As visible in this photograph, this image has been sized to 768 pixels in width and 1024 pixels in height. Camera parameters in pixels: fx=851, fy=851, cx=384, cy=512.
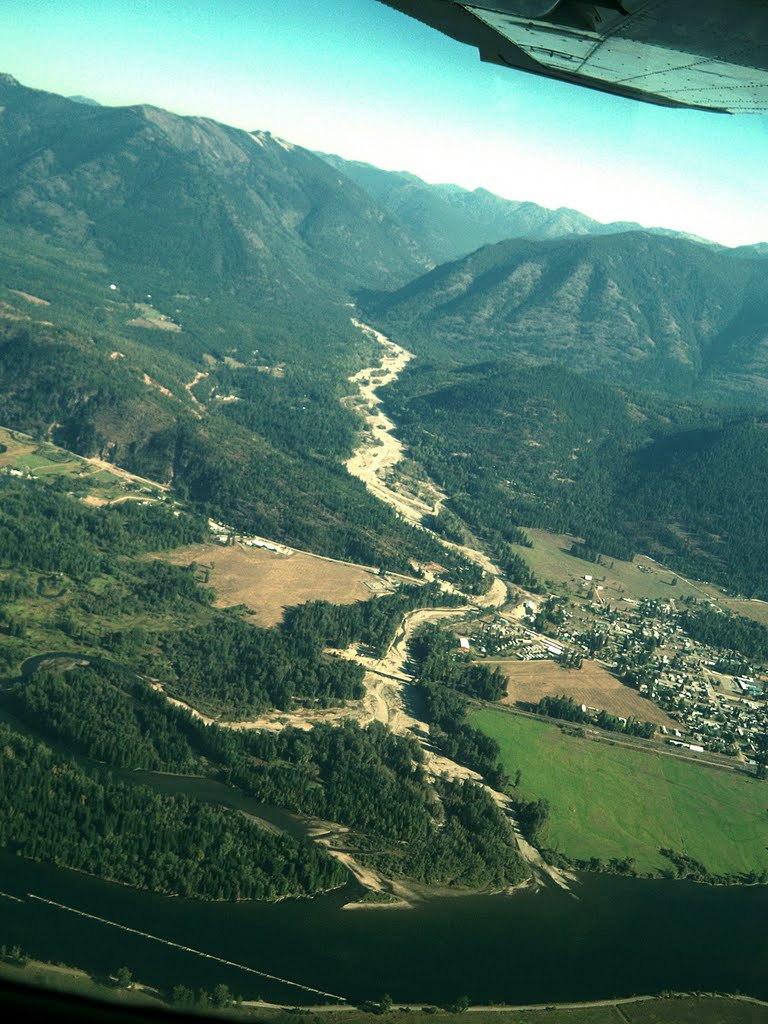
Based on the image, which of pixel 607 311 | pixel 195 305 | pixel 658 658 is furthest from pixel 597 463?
pixel 195 305

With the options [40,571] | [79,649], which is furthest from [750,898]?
[40,571]

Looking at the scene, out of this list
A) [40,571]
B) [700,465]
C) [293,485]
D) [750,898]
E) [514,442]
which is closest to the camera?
[750,898]

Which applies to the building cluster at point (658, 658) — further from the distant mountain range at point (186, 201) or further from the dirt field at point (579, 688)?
the distant mountain range at point (186, 201)

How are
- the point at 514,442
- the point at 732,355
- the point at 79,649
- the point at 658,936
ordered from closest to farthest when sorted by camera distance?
the point at 658,936 < the point at 79,649 < the point at 514,442 < the point at 732,355

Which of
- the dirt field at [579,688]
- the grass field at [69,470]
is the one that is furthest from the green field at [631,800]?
the grass field at [69,470]

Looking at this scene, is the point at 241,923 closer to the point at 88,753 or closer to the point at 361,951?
the point at 361,951
